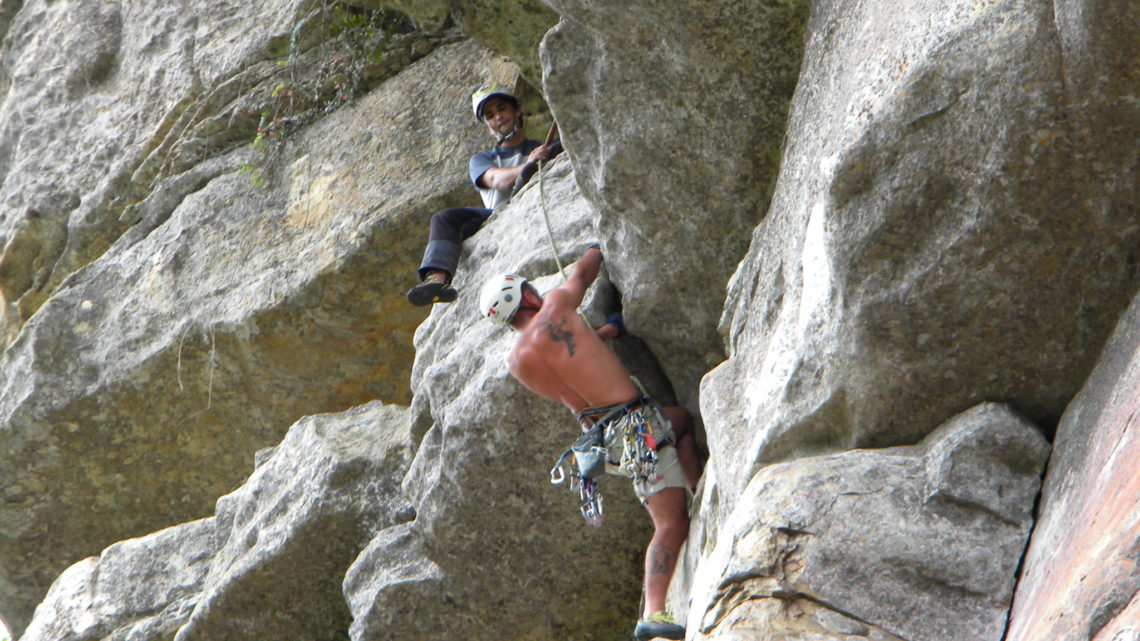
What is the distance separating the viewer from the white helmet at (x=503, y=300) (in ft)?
20.2

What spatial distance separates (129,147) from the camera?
10.4 meters

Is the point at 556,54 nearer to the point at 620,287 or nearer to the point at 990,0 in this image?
the point at 620,287

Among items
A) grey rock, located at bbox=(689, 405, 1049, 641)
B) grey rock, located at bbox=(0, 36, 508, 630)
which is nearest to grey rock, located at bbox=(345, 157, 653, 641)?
grey rock, located at bbox=(0, 36, 508, 630)

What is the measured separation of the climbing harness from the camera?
19.1ft

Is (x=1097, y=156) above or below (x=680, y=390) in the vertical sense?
below

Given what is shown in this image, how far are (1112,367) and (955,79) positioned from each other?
3.12ft

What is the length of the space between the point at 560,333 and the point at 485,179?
2.10m

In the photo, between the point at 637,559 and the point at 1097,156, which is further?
the point at 637,559

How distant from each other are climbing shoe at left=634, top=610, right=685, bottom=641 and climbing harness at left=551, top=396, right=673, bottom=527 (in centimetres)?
62

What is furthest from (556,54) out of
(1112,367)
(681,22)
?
(1112,367)

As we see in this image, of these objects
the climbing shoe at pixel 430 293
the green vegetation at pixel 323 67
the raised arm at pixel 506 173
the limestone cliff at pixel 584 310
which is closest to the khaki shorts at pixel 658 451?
the limestone cliff at pixel 584 310

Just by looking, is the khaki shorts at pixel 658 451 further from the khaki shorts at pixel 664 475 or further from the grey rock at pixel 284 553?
the grey rock at pixel 284 553

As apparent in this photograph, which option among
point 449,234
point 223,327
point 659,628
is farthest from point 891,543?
point 223,327

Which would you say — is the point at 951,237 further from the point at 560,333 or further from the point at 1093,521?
the point at 560,333
